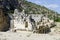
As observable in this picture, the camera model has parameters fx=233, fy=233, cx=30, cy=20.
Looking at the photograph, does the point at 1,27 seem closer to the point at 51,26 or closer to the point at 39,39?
the point at 51,26

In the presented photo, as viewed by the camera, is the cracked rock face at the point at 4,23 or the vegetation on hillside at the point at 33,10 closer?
the cracked rock face at the point at 4,23

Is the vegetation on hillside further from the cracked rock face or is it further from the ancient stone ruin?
the ancient stone ruin

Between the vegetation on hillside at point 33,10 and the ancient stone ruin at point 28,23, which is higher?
the ancient stone ruin at point 28,23

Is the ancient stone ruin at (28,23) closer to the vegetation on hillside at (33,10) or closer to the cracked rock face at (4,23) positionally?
the cracked rock face at (4,23)

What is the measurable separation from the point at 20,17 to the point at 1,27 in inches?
105

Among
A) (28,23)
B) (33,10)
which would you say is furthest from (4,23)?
(33,10)

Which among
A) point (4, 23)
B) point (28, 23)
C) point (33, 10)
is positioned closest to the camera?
point (28, 23)

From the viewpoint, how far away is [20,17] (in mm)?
28266

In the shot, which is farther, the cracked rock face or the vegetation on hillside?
the vegetation on hillside

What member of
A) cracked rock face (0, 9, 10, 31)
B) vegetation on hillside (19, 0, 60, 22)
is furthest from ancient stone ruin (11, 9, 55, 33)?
vegetation on hillside (19, 0, 60, 22)

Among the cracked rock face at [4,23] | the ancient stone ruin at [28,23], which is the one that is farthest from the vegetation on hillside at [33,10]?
the ancient stone ruin at [28,23]

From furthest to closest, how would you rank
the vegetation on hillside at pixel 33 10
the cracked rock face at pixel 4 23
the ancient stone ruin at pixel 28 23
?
1. the vegetation on hillside at pixel 33 10
2. the cracked rock face at pixel 4 23
3. the ancient stone ruin at pixel 28 23

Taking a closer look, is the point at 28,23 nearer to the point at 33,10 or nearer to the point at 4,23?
the point at 4,23

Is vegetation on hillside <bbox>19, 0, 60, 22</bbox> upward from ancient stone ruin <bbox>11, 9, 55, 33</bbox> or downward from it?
downward
